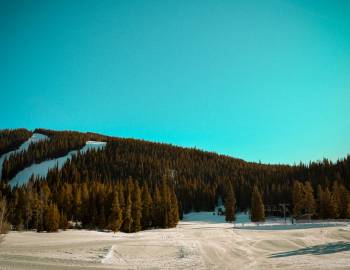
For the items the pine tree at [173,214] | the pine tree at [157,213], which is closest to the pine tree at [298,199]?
the pine tree at [173,214]

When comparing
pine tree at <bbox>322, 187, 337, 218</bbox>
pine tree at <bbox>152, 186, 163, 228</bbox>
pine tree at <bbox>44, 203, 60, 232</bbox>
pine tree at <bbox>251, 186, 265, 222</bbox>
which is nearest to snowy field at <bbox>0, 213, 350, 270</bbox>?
pine tree at <bbox>44, 203, 60, 232</bbox>

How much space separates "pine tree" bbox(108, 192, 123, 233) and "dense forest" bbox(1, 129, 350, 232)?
0.19 m

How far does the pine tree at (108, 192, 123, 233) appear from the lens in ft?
196

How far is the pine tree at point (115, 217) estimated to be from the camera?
5962 centimetres

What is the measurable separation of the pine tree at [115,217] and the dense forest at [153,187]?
19 cm

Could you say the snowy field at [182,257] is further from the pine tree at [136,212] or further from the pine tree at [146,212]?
the pine tree at [146,212]

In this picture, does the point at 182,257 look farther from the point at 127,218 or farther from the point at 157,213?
the point at 157,213

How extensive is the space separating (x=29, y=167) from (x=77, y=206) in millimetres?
129578

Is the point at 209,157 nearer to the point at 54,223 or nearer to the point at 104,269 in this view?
the point at 54,223

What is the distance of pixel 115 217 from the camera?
60281 millimetres

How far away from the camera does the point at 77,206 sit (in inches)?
2800

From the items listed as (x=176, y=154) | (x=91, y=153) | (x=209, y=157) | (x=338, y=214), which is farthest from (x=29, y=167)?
(x=338, y=214)

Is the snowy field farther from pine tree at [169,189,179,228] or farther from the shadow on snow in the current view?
pine tree at [169,189,179,228]

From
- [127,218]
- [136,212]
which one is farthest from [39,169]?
[127,218]
